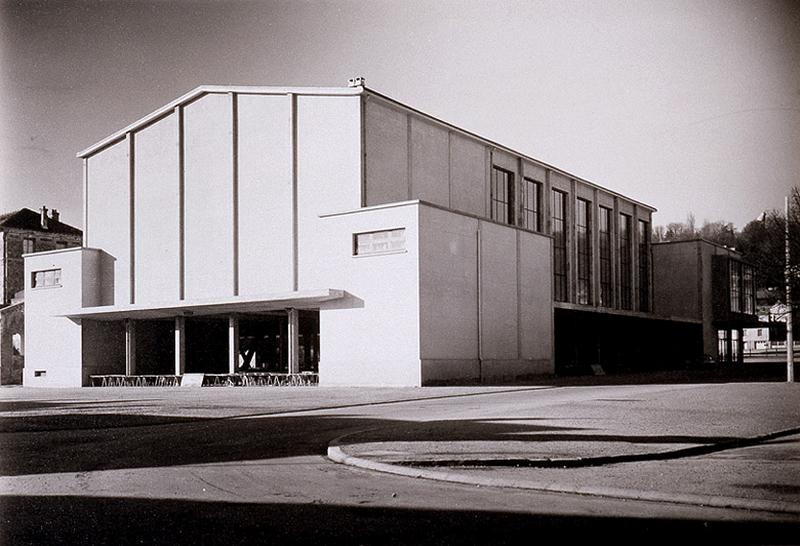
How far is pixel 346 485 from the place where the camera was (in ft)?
31.1

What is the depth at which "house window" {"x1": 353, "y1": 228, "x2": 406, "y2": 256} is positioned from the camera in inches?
1375

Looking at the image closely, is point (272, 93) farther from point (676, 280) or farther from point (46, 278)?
point (676, 280)

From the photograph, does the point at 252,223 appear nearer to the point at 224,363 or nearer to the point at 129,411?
the point at 224,363

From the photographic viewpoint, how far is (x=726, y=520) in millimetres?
7289

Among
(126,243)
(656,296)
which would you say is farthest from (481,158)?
(656,296)

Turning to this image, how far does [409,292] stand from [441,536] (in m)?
27.2

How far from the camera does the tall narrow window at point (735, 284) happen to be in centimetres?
6675

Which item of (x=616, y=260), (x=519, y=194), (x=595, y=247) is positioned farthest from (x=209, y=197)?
(x=616, y=260)

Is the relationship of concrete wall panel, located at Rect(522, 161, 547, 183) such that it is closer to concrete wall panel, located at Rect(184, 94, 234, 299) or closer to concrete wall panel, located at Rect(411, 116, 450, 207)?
concrete wall panel, located at Rect(411, 116, 450, 207)

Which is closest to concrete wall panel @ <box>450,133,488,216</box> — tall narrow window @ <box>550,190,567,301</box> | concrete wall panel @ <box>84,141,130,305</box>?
tall narrow window @ <box>550,190,567,301</box>

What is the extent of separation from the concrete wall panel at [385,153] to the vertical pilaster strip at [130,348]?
18.3 metres

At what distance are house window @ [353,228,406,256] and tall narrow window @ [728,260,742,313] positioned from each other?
41.3 meters

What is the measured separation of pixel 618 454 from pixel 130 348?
41955 millimetres

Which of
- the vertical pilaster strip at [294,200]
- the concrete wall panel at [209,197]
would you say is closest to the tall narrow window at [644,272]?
the vertical pilaster strip at [294,200]
